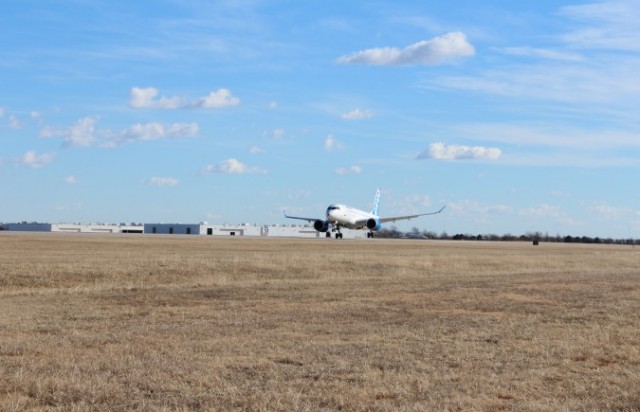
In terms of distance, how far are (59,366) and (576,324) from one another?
12.7 meters

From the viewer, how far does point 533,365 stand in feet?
48.5

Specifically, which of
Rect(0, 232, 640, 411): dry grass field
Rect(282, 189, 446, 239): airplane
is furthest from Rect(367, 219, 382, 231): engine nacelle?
Rect(0, 232, 640, 411): dry grass field

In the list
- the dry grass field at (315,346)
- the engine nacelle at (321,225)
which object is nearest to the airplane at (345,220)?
the engine nacelle at (321,225)

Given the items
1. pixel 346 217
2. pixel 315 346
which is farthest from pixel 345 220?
pixel 315 346

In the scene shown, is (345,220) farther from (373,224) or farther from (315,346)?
(315,346)

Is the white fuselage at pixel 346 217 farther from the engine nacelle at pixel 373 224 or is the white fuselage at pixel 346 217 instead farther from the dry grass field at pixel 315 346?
the dry grass field at pixel 315 346

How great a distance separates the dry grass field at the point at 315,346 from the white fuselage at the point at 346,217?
75.7m

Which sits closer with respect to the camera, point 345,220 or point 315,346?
point 315,346

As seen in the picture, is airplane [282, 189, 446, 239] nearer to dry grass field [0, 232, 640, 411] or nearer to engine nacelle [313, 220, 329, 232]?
engine nacelle [313, 220, 329, 232]

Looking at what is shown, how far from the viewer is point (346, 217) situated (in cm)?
11438

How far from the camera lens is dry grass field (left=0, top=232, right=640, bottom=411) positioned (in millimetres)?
11875

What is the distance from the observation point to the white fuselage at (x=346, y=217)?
112938 mm

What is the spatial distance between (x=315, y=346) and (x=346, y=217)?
97.4m

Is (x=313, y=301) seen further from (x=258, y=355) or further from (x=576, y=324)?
(x=258, y=355)
